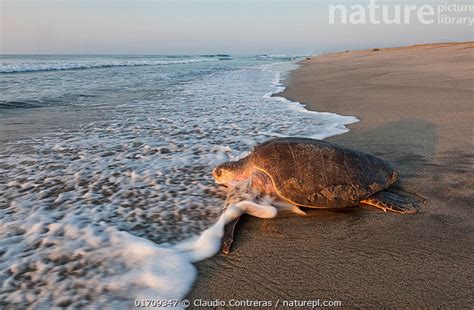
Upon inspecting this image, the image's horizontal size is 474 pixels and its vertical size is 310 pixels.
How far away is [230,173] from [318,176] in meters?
0.96

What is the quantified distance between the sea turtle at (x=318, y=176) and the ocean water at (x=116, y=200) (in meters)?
0.28

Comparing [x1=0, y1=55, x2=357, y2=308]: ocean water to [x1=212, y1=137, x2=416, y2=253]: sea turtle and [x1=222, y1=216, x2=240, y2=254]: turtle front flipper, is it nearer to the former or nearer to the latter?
[x1=222, y1=216, x2=240, y2=254]: turtle front flipper

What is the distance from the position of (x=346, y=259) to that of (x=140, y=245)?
57.6 inches

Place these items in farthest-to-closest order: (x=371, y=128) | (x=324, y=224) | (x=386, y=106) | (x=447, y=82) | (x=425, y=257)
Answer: (x=447, y=82) → (x=386, y=106) → (x=371, y=128) → (x=324, y=224) → (x=425, y=257)

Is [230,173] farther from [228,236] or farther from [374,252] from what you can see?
[374,252]

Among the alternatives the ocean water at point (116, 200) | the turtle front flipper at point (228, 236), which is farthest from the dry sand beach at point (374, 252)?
the ocean water at point (116, 200)

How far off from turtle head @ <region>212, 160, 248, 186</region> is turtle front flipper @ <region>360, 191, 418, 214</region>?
1194 millimetres

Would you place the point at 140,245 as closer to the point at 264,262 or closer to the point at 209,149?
the point at 264,262

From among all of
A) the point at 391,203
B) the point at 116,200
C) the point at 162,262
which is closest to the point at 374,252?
the point at 391,203

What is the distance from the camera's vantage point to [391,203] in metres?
3.00

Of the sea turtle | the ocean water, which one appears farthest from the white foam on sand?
the sea turtle

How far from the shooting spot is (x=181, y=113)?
26.1 feet

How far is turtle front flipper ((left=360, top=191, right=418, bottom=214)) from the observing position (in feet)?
9.63

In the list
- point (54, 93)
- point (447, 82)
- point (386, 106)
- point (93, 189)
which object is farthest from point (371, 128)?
point (54, 93)
